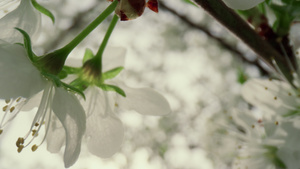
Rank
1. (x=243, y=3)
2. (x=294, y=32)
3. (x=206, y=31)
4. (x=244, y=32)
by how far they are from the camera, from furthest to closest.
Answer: (x=206, y=31) < (x=294, y=32) < (x=244, y=32) < (x=243, y=3)

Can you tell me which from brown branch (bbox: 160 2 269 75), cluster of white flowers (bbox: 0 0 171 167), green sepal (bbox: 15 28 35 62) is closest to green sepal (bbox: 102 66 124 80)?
cluster of white flowers (bbox: 0 0 171 167)

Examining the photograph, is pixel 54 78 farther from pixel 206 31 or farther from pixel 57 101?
pixel 206 31

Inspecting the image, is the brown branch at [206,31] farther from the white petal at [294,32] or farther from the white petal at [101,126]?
the white petal at [101,126]

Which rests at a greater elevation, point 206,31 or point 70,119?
point 70,119

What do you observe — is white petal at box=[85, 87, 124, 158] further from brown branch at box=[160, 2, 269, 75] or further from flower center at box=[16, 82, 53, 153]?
brown branch at box=[160, 2, 269, 75]

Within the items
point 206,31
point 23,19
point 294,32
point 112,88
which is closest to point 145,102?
point 112,88

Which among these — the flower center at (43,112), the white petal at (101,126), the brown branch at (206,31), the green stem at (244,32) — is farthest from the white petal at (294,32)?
the brown branch at (206,31)

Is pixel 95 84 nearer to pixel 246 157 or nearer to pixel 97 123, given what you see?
pixel 97 123

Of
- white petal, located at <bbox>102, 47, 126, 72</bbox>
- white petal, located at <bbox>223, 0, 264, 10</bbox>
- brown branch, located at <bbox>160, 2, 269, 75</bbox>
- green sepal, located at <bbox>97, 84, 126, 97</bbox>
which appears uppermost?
white petal, located at <bbox>223, 0, 264, 10</bbox>
